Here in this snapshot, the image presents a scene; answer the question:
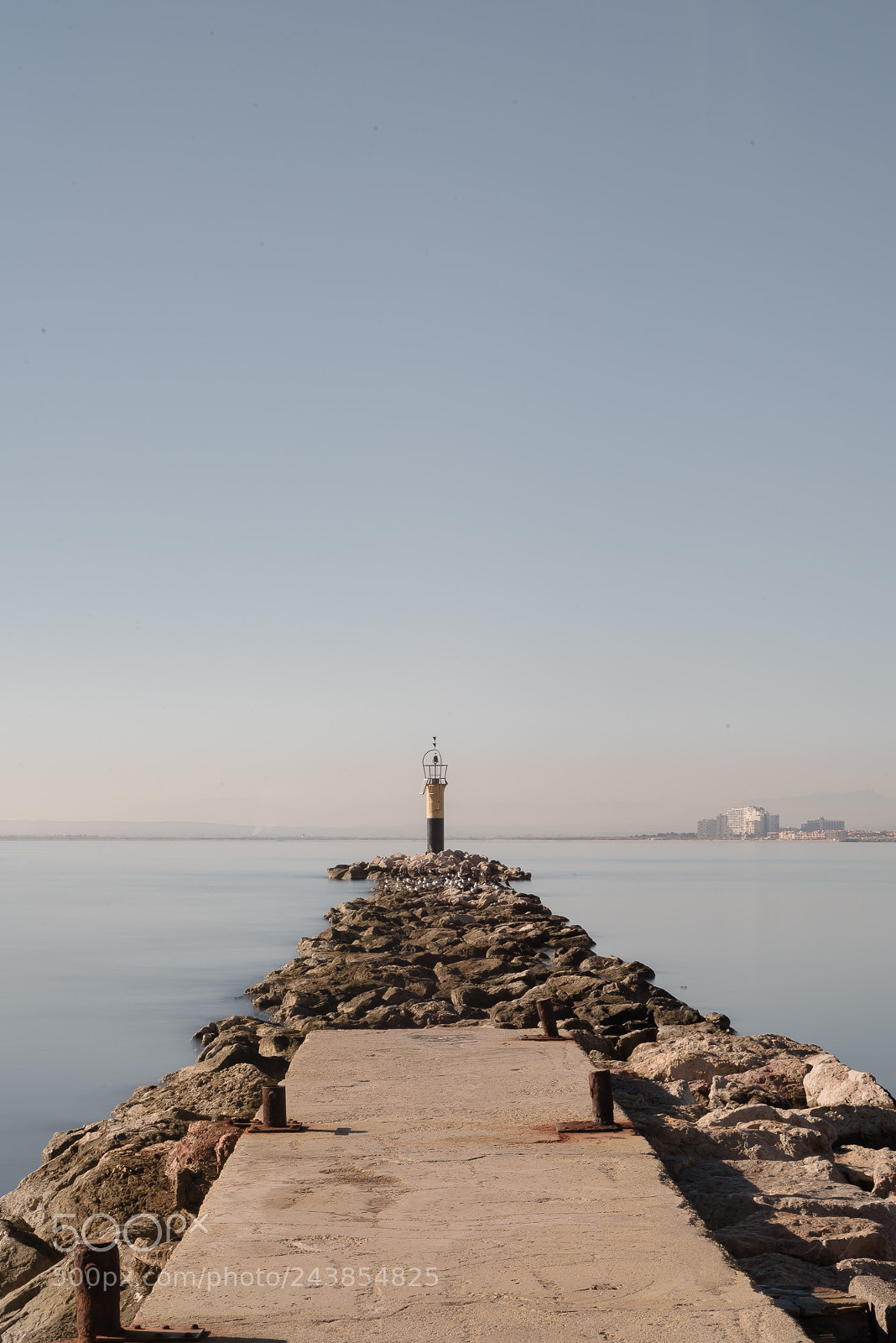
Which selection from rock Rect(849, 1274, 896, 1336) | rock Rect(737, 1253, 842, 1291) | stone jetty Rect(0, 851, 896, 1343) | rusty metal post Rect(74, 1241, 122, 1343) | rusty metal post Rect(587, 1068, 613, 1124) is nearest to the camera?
rusty metal post Rect(74, 1241, 122, 1343)

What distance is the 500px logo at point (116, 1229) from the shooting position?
4.79 m

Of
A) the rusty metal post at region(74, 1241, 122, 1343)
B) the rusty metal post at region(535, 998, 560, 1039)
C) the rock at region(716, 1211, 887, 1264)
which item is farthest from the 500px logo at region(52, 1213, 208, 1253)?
the rusty metal post at region(535, 998, 560, 1039)

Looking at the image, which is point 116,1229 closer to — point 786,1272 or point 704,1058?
Answer: point 786,1272

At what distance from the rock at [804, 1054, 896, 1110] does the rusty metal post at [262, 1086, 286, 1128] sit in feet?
11.9

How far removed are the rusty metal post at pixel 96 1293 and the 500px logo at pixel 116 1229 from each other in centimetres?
144

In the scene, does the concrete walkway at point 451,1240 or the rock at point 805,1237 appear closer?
the concrete walkway at point 451,1240

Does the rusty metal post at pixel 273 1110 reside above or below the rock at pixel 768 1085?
above

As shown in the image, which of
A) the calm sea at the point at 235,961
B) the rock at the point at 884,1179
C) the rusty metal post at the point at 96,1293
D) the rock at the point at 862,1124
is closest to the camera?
the rusty metal post at the point at 96,1293

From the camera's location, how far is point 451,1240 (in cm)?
384

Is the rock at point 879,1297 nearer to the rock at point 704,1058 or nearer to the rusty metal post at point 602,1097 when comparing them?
the rusty metal post at point 602,1097

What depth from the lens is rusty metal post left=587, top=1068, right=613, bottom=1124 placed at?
5.24 meters

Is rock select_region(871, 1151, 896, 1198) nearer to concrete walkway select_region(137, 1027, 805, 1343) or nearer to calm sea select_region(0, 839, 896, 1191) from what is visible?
concrete walkway select_region(137, 1027, 805, 1343)

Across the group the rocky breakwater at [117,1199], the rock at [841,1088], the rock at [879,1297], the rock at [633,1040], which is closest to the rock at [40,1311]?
the rocky breakwater at [117,1199]

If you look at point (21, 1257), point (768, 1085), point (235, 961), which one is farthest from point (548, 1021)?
point (235, 961)
